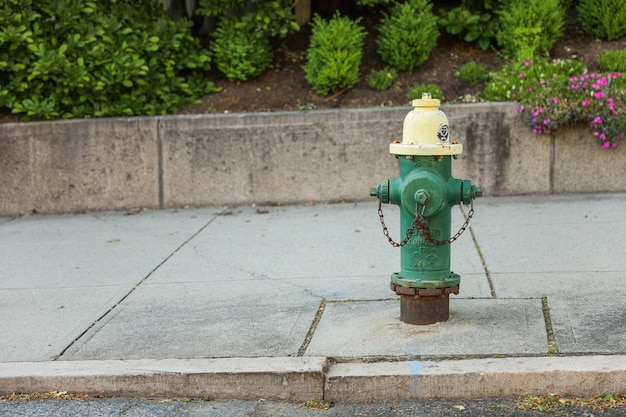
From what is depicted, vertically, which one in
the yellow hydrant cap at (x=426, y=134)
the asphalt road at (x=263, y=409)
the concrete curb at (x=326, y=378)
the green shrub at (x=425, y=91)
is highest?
the green shrub at (x=425, y=91)

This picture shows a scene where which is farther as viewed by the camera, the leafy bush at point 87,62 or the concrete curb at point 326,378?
the leafy bush at point 87,62

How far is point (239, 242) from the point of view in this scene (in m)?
6.89

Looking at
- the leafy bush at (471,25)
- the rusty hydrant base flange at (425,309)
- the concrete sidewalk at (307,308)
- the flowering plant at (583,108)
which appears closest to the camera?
the concrete sidewalk at (307,308)

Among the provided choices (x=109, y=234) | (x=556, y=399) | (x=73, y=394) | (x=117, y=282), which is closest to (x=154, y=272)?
(x=117, y=282)

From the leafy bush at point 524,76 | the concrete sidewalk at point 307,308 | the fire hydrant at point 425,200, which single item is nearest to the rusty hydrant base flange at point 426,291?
the fire hydrant at point 425,200

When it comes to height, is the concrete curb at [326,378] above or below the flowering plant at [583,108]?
below

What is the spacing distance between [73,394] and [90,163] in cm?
423

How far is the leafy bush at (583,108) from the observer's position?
7559 mm

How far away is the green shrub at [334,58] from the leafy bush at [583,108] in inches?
65.3

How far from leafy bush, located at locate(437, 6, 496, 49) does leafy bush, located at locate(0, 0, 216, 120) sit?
2.49 metres

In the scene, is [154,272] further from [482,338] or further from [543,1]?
[543,1]

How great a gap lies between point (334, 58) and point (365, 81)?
1.61ft

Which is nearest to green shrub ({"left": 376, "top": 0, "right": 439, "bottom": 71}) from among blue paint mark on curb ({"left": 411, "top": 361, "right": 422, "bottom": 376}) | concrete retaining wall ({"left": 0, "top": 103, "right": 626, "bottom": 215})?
concrete retaining wall ({"left": 0, "top": 103, "right": 626, "bottom": 215})

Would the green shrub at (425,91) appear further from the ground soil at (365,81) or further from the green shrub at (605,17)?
the green shrub at (605,17)
